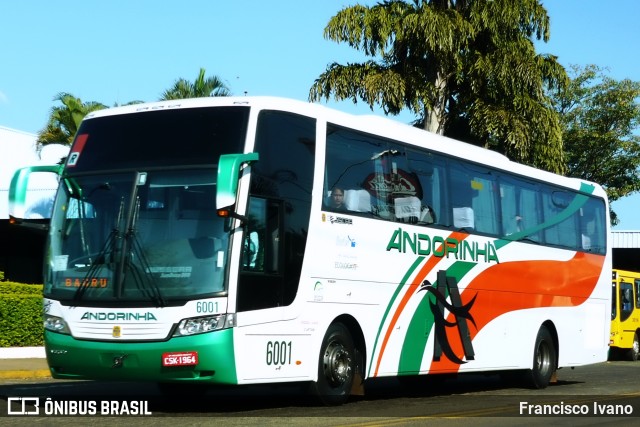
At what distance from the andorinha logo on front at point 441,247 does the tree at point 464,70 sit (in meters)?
13.1

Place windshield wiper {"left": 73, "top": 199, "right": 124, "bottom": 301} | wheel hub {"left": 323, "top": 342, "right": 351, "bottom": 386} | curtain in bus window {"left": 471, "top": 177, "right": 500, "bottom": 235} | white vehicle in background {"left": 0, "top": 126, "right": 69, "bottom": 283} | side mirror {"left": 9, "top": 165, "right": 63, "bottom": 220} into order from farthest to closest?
1. white vehicle in background {"left": 0, "top": 126, "right": 69, "bottom": 283}
2. curtain in bus window {"left": 471, "top": 177, "right": 500, "bottom": 235}
3. wheel hub {"left": 323, "top": 342, "right": 351, "bottom": 386}
4. side mirror {"left": 9, "top": 165, "right": 63, "bottom": 220}
5. windshield wiper {"left": 73, "top": 199, "right": 124, "bottom": 301}

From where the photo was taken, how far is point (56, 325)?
481 inches

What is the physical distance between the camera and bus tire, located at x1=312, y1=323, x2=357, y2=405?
42.9 ft

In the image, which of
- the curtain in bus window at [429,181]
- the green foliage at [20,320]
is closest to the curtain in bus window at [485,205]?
the curtain in bus window at [429,181]

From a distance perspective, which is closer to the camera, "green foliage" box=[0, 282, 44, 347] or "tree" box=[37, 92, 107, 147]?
"green foliage" box=[0, 282, 44, 347]

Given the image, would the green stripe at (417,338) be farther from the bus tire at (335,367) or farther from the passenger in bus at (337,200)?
the passenger in bus at (337,200)

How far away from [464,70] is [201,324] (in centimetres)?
2102

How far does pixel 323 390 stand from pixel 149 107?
402 centimetres

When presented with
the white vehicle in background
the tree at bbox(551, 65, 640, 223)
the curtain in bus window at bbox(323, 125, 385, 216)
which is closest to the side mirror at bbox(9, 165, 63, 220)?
the curtain in bus window at bbox(323, 125, 385, 216)

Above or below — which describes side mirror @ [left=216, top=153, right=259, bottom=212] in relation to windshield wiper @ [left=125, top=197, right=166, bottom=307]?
above

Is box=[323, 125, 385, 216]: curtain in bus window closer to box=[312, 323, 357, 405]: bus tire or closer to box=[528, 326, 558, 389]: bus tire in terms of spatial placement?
box=[312, 323, 357, 405]: bus tire

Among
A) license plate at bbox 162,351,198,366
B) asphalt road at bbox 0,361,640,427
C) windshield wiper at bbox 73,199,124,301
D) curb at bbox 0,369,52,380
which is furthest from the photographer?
curb at bbox 0,369,52,380

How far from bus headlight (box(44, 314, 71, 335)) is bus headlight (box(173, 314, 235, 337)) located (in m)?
1.45

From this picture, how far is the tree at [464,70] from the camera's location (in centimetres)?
3017
